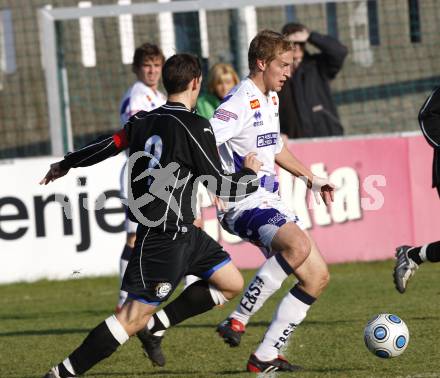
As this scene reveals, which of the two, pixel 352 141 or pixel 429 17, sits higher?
pixel 429 17

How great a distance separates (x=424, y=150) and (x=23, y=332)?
5.51 m

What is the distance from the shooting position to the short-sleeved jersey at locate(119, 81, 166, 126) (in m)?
9.55

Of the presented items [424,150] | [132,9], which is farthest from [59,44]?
[424,150]

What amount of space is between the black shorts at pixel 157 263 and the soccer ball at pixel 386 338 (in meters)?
1.22

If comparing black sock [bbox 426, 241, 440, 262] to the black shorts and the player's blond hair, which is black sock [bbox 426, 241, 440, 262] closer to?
the player's blond hair

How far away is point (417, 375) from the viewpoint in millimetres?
6711

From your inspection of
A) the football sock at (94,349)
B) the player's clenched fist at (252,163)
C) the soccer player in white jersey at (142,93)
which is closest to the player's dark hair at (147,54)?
the soccer player in white jersey at (142,93)

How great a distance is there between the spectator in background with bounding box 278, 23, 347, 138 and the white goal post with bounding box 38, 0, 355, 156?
0.85 metres

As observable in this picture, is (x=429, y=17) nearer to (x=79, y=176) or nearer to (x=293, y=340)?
(x=79, y=176)

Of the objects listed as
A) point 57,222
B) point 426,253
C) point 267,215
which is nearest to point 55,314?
point 57,222

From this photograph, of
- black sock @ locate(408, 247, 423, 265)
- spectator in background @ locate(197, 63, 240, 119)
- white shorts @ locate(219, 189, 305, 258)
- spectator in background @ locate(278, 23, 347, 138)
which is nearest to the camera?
white shorts @ locate(219, 189, 305, 258)

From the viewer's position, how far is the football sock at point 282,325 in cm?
699

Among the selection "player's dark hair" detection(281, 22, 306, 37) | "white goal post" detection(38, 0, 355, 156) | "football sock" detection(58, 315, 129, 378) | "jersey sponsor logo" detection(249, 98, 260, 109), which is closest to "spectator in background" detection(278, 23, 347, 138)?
"player's dark hair" detection(281, 22, 306, 37)

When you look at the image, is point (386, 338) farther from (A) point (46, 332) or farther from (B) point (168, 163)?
(A) point (46, 332)
